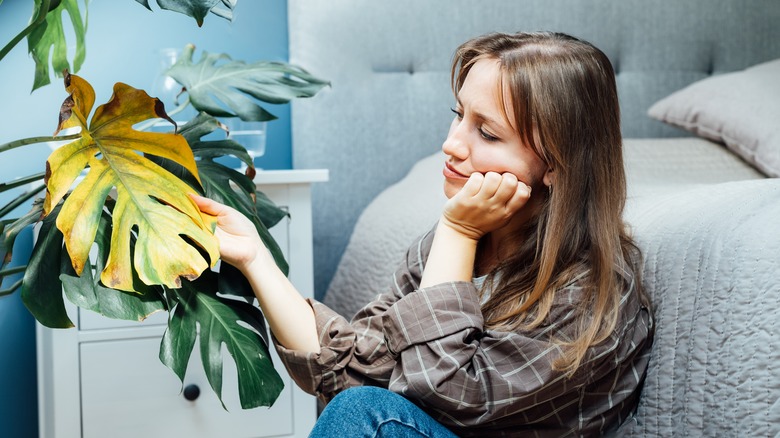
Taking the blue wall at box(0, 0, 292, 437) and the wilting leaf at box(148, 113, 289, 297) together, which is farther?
the blue wall at box(0, 0, 292, 437)

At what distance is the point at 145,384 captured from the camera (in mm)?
1332

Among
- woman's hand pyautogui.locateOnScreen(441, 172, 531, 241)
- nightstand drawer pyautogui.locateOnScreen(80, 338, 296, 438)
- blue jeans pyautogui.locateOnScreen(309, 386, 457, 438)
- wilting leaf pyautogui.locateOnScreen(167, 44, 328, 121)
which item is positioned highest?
wilting leaf pyautogui.locateOnScreen(167, 44, 328, 121)

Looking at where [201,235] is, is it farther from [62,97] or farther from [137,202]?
[62,97]

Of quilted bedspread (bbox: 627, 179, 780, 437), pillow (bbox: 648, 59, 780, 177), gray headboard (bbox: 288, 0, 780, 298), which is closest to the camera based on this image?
quilted bedspread (bbox: 627, 179, 780, 437)

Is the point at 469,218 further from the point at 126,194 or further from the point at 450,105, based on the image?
the point at 450,105

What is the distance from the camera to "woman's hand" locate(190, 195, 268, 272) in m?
0.90

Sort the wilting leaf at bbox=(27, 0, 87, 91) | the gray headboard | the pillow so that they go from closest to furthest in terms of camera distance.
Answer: the wilting leaf at bbox=(27, 0, 87, 91) → the pillow → the gray headboard

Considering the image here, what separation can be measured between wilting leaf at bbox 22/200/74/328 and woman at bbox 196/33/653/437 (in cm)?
16

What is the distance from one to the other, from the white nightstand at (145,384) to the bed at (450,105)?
0.21 metres

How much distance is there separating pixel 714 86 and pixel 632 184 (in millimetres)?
453

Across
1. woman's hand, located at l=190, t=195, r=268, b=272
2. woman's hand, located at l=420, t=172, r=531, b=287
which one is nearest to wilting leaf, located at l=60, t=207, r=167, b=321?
woman's hand, located at l=190, t=195, r=268, b=272

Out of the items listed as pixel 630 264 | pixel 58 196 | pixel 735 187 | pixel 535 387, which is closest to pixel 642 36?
pixel 735 187

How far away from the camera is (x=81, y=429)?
4.28 ft

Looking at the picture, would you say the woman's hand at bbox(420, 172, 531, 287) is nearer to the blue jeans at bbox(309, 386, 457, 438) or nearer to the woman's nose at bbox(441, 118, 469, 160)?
the woman's nose at bbox(441, 118, 469, 160)
